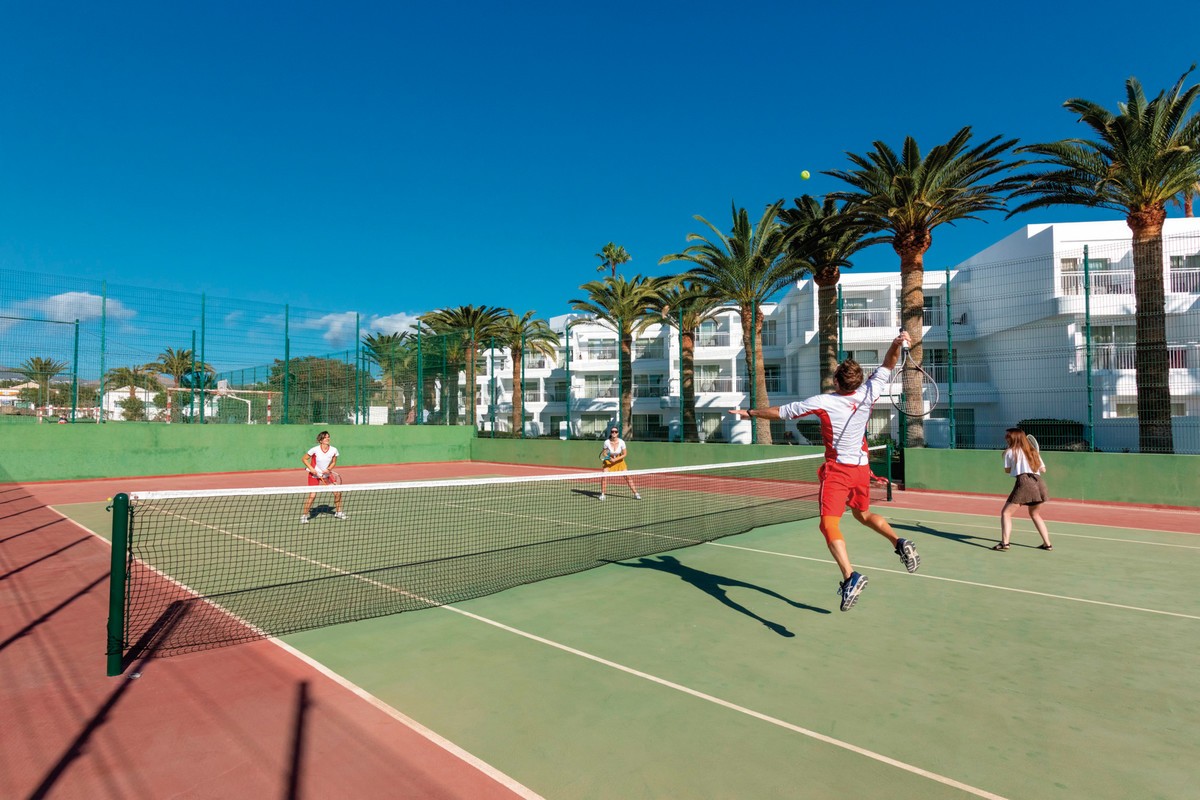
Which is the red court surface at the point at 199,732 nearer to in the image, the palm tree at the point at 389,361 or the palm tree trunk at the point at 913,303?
the palm tree trunk at the point at 913,303

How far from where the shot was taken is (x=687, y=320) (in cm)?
3167

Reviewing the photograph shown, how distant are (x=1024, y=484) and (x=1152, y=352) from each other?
10.1 metres

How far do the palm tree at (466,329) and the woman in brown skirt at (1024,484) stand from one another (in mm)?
23211

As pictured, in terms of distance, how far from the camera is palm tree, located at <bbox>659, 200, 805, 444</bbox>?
24.2 metres

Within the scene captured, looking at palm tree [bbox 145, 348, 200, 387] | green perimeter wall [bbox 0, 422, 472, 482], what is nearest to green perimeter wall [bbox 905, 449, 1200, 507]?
green perimeter wall [bbox 0, 422, 472, 482]

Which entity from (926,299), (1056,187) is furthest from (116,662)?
(926,299)

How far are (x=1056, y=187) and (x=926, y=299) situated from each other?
2230cm

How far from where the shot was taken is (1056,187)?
60.0 feet

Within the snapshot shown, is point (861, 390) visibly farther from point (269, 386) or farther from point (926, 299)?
point (926, 299)

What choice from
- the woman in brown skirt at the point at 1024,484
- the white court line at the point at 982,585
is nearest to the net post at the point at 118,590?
the white court line at the point at 982,585

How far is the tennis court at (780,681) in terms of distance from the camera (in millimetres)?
3342

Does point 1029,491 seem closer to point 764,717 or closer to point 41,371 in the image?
point 764,717

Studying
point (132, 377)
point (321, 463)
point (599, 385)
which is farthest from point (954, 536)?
point (599, 385)

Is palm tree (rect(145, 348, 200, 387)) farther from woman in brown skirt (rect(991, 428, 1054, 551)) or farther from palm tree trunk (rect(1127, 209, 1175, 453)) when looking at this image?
palm tree trunk (rect(1127, 209, 1175, 453))
